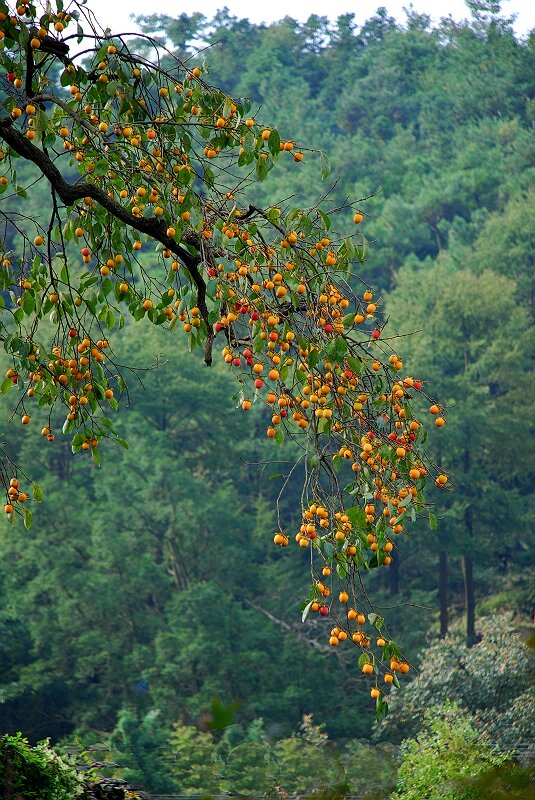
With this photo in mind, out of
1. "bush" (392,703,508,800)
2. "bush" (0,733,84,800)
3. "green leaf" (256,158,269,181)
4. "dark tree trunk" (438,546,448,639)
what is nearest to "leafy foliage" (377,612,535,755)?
"dark tree trunk" (438,546,448,639)

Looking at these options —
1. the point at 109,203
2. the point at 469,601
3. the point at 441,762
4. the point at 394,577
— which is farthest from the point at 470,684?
the point at 109,203

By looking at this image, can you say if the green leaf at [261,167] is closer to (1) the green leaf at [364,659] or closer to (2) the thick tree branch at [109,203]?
(2) the thick tree branch at [109,203]

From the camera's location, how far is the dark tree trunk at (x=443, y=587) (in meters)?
20.3

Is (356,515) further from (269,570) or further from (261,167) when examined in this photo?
(269,570)

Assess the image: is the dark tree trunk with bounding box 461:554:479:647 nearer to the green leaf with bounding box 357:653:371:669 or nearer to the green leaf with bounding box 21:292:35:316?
the green leaf with bounding box 21:292:35:316

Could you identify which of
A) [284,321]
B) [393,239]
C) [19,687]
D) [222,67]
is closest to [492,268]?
[393,239]

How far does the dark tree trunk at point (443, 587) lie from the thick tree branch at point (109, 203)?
17931 mm

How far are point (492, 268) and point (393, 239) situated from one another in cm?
372

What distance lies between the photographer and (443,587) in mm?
21094

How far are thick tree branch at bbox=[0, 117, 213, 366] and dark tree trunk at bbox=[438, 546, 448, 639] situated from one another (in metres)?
17.9

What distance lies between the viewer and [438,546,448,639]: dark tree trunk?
66.5 ft

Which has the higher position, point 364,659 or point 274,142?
point 274,142

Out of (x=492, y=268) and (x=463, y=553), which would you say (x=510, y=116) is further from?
(x=463, y=553)

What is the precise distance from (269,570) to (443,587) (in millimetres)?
3625
